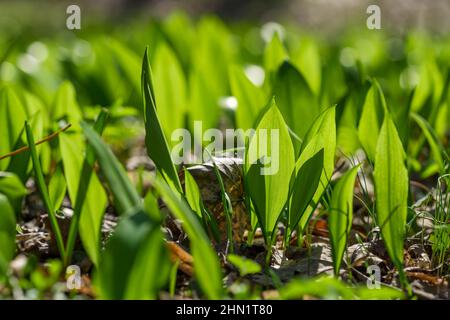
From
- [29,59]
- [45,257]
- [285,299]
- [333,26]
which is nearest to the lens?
[285,299]

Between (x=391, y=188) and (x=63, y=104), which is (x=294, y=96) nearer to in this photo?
(x=391, y=188)

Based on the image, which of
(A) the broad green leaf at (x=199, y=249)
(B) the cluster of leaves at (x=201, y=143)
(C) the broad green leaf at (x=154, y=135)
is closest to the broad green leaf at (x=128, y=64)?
(B) the cluster of leaves at (x=201, y=143)

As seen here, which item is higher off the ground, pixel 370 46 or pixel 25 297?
pixel 370 46

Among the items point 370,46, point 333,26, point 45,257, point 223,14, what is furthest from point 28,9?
point 45,257

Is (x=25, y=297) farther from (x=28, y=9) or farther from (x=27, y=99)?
(x=28, y=9)

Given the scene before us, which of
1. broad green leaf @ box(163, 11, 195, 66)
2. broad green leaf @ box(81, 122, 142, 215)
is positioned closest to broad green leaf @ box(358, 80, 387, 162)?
broad green leaf @ box(81, 122, 142, 215)

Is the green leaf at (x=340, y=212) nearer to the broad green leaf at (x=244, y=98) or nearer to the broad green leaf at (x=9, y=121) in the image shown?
the broad green leaf at (x=244, y=98)

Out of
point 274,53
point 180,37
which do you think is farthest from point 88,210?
point 180,37

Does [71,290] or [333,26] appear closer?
[71,290]
